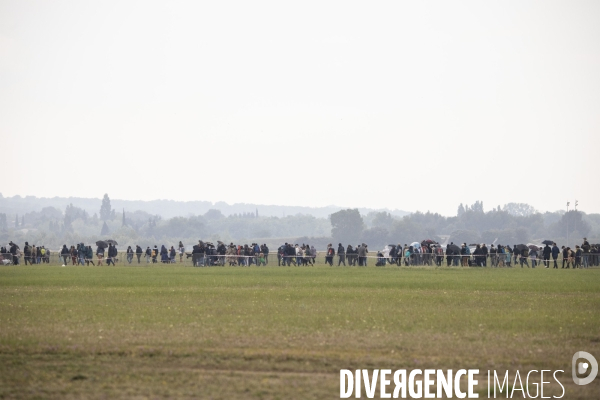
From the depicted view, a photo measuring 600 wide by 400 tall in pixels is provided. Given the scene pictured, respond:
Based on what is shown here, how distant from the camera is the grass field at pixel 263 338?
44.0 feet

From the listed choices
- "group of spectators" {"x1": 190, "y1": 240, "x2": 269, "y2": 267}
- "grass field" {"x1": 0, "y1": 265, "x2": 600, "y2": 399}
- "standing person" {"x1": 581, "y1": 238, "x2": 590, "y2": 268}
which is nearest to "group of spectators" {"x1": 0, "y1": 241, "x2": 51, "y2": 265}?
"group of spectators" {"x1": 190, "y1": 240, "x2": 269, "y2": 267}

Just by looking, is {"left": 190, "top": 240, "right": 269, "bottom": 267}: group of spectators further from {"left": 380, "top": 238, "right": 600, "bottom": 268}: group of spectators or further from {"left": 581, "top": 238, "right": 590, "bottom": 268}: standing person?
{"left": 581, "top": 238, "right": 590, "bottom": 268}: standing person

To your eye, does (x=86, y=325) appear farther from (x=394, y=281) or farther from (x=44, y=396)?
(x=394, y=281)

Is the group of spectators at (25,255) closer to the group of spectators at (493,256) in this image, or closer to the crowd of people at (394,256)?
the crowd of people at (394,256)

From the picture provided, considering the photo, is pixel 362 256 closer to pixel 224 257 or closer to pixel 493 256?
pixel 493 256

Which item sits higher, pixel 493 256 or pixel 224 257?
pixel 493 256

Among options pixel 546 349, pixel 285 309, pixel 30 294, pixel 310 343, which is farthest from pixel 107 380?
pixel 30 294

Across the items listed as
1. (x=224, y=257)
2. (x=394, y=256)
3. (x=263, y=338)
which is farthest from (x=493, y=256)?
(x=263, y=338)

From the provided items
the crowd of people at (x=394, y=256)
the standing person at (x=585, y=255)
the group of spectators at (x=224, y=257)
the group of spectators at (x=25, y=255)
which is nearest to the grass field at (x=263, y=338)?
the standing person at (x=585, y=255)

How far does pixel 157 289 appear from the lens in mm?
31625

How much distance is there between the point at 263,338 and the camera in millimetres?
17453

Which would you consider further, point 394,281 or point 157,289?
point 394,281

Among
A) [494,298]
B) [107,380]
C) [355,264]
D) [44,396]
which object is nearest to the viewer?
[44,396]

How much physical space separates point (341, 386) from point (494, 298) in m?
15.2
